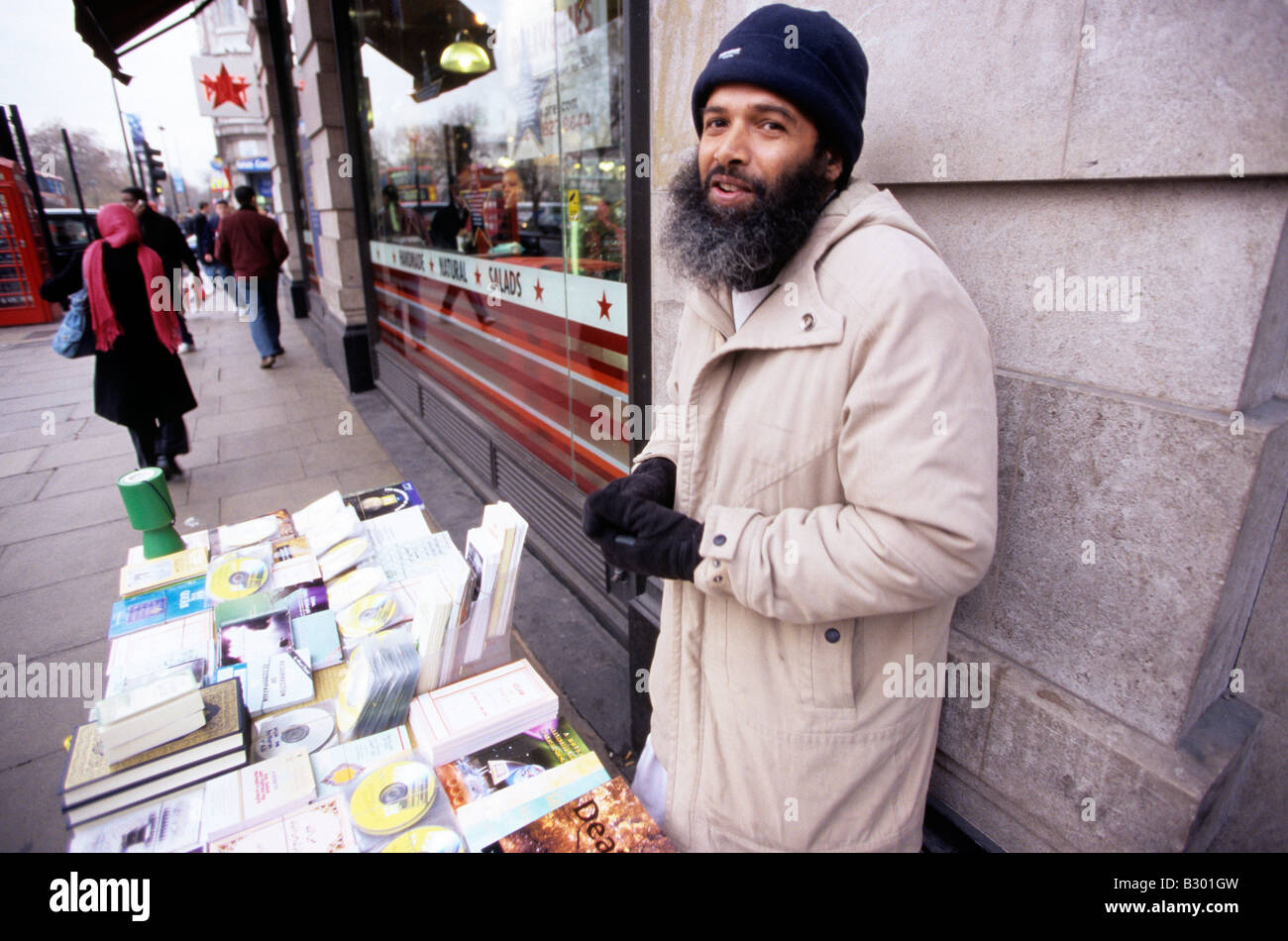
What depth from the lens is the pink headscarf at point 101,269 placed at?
14.7ft

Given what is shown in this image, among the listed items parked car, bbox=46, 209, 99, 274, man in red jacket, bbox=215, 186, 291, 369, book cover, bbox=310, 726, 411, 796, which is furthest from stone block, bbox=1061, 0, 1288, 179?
parked car, bbox=46, 209, 99, 274

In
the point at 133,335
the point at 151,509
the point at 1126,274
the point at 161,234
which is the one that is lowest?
the point at 151,509

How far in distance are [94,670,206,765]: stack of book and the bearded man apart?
981mm

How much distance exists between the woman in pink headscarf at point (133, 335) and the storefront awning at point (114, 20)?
5.51 meters

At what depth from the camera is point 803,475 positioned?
4.19 ft

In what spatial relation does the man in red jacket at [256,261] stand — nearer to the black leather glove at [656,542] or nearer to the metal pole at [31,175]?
the metal pole at [31,175]

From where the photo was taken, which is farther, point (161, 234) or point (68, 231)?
point (68, 231)

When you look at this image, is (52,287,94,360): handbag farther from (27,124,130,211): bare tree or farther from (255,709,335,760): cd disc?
(27,124,130,211): bare tree

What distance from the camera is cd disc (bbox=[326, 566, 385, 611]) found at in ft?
6.86

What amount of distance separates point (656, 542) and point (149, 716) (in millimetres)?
1136

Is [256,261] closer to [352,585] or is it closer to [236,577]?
[236,577]

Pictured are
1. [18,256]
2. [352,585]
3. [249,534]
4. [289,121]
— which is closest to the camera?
[352,585]

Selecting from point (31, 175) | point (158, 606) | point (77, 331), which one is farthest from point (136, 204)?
point (31, 175)
